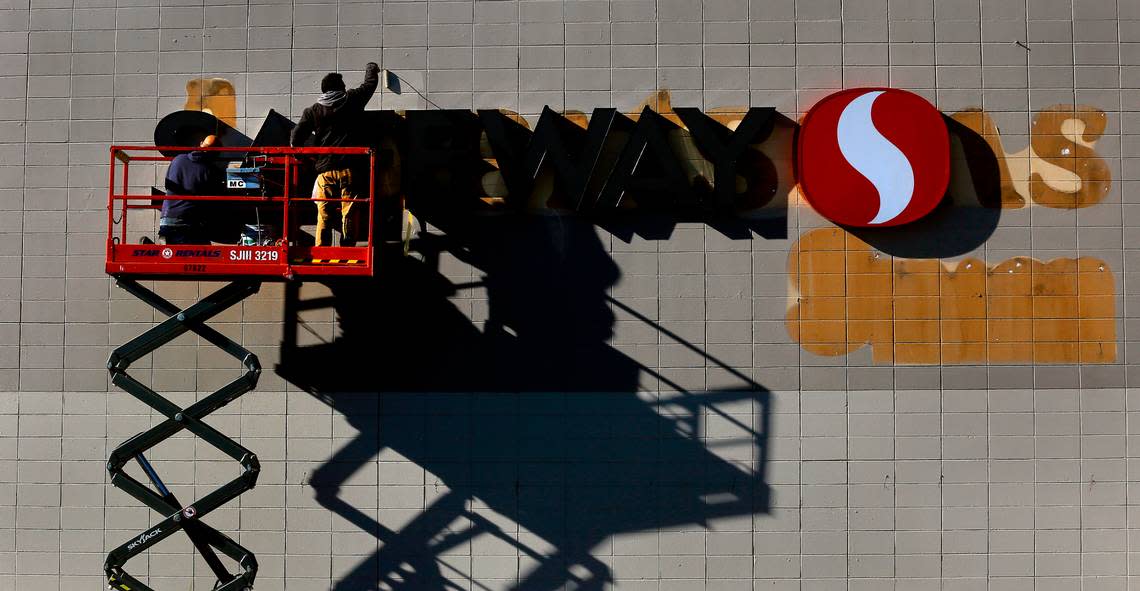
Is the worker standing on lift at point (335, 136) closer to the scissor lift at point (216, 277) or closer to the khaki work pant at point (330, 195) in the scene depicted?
the khaki work pant at point (330, 195)

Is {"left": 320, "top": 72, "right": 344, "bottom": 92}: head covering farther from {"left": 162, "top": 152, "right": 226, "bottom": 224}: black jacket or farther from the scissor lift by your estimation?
{"left": 162, "top": 152, "right": 226, "bottom": 224}: black jacket

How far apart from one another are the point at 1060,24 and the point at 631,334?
19.1 feet

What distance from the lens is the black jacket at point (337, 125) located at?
669 centimetres

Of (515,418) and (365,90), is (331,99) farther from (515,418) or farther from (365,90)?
(515,418)

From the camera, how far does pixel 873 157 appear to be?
24.6ft

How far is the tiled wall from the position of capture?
753cm

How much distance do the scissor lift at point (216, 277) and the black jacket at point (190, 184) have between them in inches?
4.9

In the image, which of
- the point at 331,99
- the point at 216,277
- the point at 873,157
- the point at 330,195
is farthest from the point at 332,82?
the point at 873,157

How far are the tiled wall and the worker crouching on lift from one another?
4.04 feet

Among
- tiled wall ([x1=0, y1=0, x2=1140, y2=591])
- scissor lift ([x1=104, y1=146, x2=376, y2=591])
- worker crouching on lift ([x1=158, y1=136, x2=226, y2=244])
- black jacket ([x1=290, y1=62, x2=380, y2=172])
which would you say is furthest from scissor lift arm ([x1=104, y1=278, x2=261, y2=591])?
black jacket ([x1=290, y1=62, x2=380, y2=172])

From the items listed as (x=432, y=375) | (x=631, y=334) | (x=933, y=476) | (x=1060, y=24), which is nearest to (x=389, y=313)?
(x=432, y=375)

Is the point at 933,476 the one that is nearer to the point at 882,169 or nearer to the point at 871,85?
the point at 882,169

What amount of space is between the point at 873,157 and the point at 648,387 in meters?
3.42

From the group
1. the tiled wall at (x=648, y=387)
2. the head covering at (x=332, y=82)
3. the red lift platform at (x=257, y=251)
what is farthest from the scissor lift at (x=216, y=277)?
the tiled wall at (x=648, y=387)
